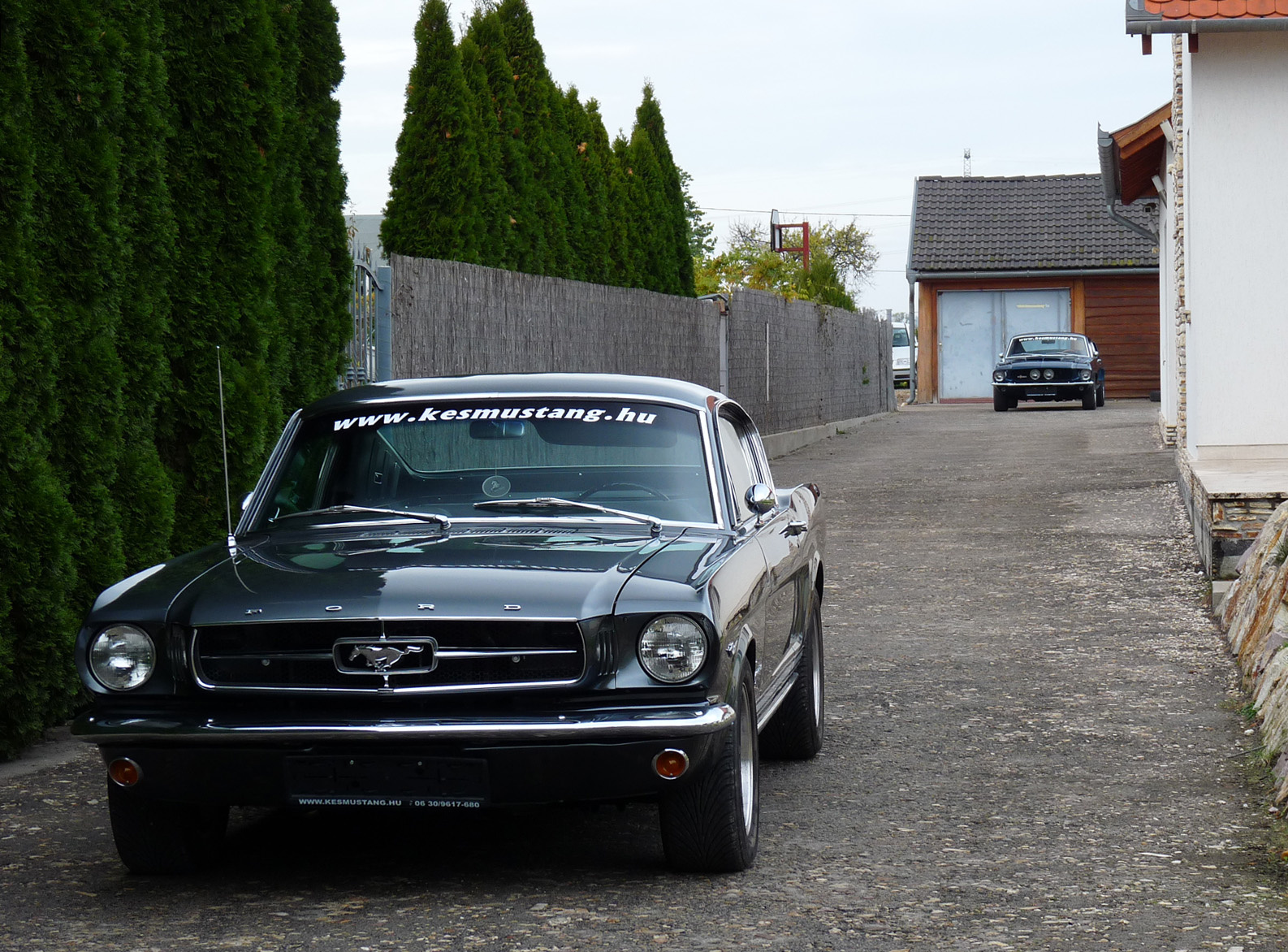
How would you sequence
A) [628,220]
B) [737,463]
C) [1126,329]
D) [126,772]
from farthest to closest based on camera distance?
[1126,329], [628,220], [737,463], [126,772]

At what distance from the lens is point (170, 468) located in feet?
27.2

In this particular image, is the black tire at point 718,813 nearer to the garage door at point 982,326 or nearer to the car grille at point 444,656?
the car grille at point 444,656

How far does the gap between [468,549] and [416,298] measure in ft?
24.7

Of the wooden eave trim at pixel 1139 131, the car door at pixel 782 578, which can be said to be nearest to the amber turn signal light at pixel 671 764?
the car door at pixel 782 578

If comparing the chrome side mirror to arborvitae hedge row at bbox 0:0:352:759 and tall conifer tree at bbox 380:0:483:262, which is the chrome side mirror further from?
tall conifer tree at bbox 380:0:483:262

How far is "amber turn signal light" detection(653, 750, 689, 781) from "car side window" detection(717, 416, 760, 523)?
1283 millimetres

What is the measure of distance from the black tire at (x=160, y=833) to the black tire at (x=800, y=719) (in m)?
2.21

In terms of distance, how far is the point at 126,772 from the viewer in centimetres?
458

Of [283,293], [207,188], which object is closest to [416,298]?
[283,293]

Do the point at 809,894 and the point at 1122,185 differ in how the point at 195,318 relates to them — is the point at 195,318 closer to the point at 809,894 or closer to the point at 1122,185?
the point at 809,894

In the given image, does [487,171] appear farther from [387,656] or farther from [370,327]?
[387,656]

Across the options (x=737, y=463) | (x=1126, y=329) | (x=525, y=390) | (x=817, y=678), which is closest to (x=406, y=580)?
→ (x=525, y=390)

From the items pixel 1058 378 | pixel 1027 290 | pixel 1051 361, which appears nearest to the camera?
pixel 1058 378

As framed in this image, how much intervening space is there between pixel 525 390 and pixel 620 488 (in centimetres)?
54
